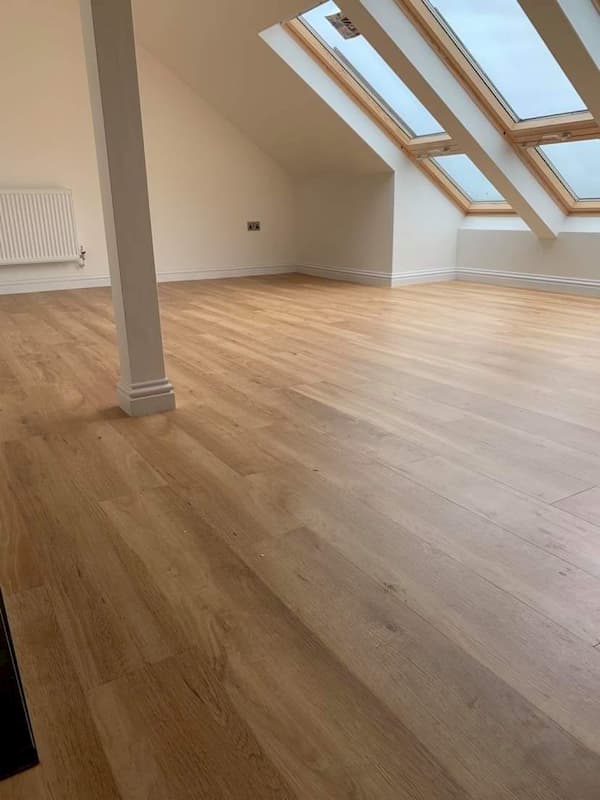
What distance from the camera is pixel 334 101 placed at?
5012 millimetres

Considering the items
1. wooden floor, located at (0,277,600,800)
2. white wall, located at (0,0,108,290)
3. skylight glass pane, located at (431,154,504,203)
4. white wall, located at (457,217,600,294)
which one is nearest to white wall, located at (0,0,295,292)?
white wall, located at (0,0,108,290)

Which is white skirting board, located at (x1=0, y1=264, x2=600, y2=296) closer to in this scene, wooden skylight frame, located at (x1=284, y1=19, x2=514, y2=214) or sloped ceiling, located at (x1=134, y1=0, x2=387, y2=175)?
wooden skylight frame, located at (x1=284, y1=19, x2=514, y2=214)

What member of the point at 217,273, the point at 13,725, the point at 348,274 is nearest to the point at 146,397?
the point at 13,725

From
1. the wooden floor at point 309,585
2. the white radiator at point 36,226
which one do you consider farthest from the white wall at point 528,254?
the white radiator at point 36,226

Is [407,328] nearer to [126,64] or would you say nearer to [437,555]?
A: [126,64]

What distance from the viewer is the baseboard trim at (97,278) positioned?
549 cm

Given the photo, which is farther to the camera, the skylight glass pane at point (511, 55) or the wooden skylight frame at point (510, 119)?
the wooden skylight frame at point (510, 119)

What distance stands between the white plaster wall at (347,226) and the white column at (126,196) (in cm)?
375

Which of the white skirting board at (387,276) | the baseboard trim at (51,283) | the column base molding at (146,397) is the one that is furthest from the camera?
the white skirting board at (387,276)

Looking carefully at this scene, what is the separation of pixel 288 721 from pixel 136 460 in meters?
1.16

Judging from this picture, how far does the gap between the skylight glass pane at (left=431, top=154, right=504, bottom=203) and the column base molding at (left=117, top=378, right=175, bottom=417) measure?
4.04 m

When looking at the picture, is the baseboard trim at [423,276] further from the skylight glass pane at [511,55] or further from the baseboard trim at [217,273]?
the skylight glass pane at [511,55]

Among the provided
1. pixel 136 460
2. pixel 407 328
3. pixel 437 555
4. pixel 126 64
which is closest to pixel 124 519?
pixel 136 460

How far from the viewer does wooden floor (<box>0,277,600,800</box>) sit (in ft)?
2.97
